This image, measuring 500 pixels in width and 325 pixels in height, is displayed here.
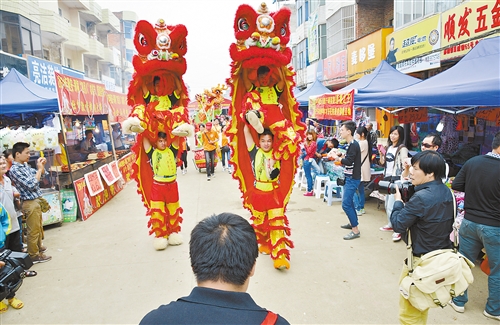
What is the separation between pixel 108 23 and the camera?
2359cm

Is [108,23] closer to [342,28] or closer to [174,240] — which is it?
[342,28]

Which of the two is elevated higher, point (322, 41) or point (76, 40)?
point (76, 40)

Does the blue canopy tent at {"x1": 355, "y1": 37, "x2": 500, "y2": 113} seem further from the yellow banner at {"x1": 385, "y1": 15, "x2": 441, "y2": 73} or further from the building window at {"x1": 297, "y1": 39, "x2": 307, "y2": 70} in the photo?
the building window at {"x1": 297, "y1": 39, "x2": 307, "y2": 70}

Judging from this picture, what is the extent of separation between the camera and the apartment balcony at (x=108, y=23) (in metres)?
23.4

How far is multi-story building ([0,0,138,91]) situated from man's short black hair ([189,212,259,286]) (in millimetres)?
13333

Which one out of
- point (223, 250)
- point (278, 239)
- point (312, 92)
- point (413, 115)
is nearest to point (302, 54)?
point (312, 92)

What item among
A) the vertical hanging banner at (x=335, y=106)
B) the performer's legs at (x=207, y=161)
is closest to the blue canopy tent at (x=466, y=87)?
the vertical hanging banner at (x=335, y=106)

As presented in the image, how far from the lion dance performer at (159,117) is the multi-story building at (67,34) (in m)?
9.85

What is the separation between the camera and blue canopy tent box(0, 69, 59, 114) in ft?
17.5

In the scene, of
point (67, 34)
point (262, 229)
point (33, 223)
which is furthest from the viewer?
point (67, 34)

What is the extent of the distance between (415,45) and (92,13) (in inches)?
746

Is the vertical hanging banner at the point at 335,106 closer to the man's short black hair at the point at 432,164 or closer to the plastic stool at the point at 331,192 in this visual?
the plastic stool at the point at 331,192

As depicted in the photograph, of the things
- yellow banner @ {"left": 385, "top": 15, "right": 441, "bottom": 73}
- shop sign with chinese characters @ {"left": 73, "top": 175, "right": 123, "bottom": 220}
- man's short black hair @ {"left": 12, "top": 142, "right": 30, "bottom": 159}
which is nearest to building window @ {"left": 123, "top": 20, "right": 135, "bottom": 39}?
yellow banner @ {"left": 385, "top": 15, "right": 441, "bottom": 73}

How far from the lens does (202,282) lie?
112cm
